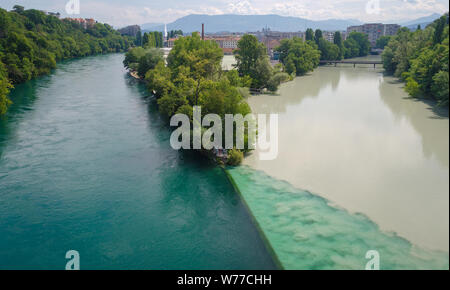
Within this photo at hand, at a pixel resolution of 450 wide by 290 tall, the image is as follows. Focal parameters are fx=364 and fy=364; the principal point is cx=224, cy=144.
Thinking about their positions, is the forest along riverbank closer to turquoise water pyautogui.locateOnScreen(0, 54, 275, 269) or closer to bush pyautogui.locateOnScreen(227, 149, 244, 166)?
bush pyautogui.locateOnScreen(227, 149, 244, 166)

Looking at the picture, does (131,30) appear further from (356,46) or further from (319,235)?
(319,235)

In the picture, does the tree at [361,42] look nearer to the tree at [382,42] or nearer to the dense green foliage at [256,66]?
the tree at [382,42]

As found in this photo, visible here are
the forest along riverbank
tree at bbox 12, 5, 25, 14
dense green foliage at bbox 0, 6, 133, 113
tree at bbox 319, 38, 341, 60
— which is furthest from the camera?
tree at bbox 12, 5, 25, 14

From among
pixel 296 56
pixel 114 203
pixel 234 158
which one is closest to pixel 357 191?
pixel 234 158

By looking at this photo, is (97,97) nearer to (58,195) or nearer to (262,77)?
(262,77)

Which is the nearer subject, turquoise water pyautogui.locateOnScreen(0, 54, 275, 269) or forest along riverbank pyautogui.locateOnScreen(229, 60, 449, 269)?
forest along riverbank pyautogui.locateOnScreen(229, 60, 449, 269)

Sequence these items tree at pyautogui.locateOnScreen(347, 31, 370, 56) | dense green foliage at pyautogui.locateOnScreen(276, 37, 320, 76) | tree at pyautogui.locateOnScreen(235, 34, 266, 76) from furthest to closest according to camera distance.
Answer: tree at pyautogui.locateOnScreen(347, 31, 370, 56) < dense green foliage at pyautogui.locateOnScreen(276, 37, 320, 76) < tree at pyautogui.locateOnScreen(235, 34, 266, 76)

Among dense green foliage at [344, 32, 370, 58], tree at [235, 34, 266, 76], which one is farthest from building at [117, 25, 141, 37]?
tree at [235, 34, 266, 76]

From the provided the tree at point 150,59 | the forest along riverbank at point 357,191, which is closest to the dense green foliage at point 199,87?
the forest along riverbank at point 357,191
